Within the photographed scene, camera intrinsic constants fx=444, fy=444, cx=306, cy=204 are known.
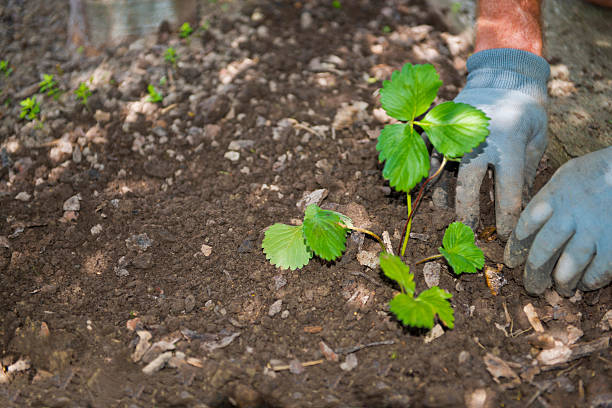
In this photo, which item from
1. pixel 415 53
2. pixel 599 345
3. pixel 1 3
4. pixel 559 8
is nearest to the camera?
pixel 599 345

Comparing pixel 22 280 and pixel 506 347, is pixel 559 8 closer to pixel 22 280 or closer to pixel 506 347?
pixel 506 347

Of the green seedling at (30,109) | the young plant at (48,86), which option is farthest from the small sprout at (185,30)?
the green seedling at (30,109)

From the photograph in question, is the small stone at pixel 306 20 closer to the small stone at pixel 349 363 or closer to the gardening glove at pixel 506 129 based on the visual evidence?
the gardening glove at pixel 506 129

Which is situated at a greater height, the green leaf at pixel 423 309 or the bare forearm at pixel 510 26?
the bare forearm at pixel 510 26

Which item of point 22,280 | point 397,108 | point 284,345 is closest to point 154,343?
point 284,345

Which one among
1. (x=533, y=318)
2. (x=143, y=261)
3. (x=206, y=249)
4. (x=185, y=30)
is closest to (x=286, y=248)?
(x=206, y=249)

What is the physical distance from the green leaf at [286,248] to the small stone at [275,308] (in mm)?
152

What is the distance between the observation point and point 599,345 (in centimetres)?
167

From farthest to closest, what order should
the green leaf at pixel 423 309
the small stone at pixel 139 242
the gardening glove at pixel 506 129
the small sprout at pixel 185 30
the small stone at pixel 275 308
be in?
the small sprout at pixel 185 30 → the small stone at pixel 139 242 → the gardening glove at pixel 506 129 → the small stone at pixel 275 308 → the green leaf at pixel 423 309

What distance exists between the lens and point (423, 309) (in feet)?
5.00

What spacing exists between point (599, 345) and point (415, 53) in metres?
2.09

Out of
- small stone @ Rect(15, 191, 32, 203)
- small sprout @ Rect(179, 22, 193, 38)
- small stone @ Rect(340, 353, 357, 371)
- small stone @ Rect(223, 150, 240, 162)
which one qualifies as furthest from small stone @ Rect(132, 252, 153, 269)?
small sprout @ Rect(179, 22, 193, 38)

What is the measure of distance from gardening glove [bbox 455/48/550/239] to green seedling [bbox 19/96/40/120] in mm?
2547

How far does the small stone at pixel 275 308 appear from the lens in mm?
1824
